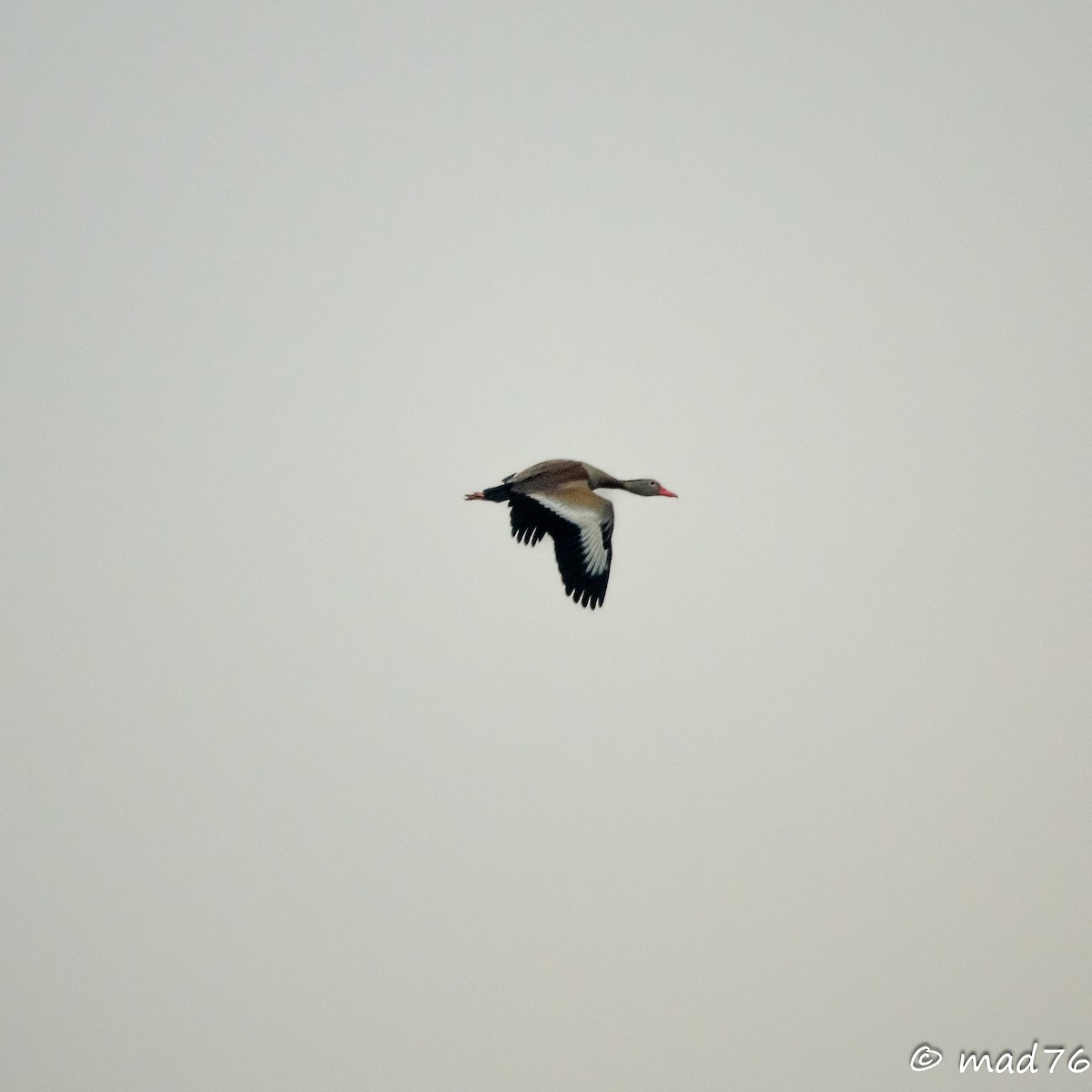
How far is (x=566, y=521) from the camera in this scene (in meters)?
27.3

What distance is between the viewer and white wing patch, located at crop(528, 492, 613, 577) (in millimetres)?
27281

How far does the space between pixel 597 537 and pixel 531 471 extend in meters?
1.49

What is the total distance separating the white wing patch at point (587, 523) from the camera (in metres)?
27.3

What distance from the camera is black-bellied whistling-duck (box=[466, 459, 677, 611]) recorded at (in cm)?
2719

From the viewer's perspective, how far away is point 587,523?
89.7ft

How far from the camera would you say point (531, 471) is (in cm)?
2728

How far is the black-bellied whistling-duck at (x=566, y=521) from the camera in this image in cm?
2719

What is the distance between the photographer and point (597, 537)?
2742cm

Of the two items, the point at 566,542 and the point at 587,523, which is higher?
the point at 587,523

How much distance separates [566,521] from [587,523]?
1.11 ft
